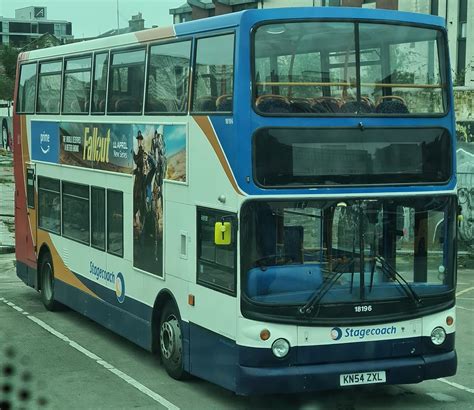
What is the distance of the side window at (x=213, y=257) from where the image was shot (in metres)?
9.00

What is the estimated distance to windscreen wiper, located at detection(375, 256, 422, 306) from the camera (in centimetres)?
910

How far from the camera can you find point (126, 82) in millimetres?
12133

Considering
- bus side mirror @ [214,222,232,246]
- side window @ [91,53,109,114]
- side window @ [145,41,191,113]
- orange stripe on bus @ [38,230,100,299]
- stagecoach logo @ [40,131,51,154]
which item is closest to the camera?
bus side mirror @ [214,222,232,246]

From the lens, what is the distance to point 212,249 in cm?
951

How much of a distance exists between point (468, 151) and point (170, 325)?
15.1 metres

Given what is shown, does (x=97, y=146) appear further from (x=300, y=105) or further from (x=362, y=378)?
(x=362, y=378)

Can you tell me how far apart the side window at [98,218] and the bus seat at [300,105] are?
475cm

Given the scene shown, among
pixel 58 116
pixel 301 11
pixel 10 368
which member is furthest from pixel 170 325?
pixel 58 116

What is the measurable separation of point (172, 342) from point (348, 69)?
3.65 m

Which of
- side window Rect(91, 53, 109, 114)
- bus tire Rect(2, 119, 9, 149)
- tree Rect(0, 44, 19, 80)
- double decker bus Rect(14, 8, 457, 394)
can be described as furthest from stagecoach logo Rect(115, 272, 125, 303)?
bus tire Rect(2, 119, 9, 149)

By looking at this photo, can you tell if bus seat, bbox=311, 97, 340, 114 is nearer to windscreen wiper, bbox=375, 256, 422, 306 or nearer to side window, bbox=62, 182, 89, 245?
windscreen wiper, bbox=375, 256, 422, 306

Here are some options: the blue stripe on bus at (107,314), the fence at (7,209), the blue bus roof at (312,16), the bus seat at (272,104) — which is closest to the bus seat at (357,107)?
the bus seat at (272,104)

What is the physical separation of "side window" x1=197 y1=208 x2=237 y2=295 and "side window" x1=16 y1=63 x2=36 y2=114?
722cm

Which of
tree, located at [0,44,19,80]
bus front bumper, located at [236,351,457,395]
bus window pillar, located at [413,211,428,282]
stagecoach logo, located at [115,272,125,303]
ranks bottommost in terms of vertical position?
bus front bumper, located at [236,351,457,395]
